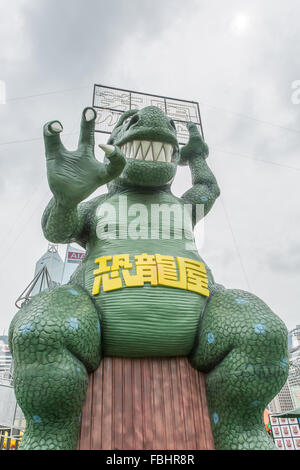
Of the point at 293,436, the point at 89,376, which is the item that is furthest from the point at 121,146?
the point at 293,436

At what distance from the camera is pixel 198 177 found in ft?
9.37

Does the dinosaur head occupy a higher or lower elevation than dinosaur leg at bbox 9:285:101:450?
higher

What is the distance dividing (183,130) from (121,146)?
9.26 feet

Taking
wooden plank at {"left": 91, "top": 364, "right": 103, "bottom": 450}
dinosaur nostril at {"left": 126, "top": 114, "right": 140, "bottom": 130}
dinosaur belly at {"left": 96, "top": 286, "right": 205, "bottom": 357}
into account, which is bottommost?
wooden plank at {"left": 91, "top": 364, "right": 103, "bottom": 450}

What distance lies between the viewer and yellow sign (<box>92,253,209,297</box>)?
195 cm

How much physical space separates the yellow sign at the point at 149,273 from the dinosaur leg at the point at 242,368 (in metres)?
0.25

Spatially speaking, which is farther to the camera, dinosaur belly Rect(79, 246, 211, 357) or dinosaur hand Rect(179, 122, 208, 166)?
dinosaur hand Rect(179, 122, 208, 166)

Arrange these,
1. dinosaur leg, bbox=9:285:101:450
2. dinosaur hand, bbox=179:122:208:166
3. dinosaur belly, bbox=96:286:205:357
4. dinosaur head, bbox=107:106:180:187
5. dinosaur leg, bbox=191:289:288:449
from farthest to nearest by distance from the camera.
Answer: dinosaur hand, bbox=179:122:208:166, dinosaur head, bbox=107:106:180:187, dinosaur belly, bbox=96:286:205:357, dinosaur leg, bbox=191:289:288:449, dinosaur leg, bbox=9:285:101:450

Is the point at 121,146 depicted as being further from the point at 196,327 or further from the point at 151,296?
the point at 196,327

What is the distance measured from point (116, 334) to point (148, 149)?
120 cm

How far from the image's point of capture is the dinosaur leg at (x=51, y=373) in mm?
1576

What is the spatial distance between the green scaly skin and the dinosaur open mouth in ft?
1.39

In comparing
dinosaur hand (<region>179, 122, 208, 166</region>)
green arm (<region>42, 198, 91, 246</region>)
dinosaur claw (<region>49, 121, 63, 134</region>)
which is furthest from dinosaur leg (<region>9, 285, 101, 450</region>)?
dinosaur hand (<region>179, 122, 208, 166</region>)

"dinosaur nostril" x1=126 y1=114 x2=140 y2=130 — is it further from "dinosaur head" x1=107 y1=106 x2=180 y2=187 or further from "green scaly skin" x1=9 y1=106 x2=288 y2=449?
"green scaly skin" x1=9 y1=106 x2=288 y2=449
